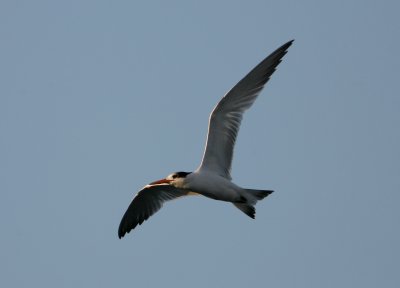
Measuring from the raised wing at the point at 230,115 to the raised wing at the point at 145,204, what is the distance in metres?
2.09

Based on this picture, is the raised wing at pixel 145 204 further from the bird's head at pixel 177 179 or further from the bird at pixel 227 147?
the bird at pixel 227 147

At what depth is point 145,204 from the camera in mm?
17250

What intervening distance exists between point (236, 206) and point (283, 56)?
3.12 metres

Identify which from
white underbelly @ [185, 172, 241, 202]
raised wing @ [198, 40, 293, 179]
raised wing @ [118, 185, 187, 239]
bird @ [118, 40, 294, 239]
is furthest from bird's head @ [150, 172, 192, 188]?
raised wing @ [118, 185, 187, 239]

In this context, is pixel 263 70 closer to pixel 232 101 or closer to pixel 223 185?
pixel 232 101

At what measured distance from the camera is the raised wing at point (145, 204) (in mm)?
16859

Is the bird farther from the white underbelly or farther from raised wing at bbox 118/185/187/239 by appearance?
raised wing at bbox 118/185/187/239

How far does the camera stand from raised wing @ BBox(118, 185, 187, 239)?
55.3ft

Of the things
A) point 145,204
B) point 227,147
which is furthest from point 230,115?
point 145,204

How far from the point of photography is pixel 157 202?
17156 millimetres

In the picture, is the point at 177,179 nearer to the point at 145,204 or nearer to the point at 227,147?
→ the point at 227,147

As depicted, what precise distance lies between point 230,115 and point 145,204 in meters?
3.74

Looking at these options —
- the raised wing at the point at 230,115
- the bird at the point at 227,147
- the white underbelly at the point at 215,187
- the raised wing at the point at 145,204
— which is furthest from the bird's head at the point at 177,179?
the raised wing at the point at 145,204

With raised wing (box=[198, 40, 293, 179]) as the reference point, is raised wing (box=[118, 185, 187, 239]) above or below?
below
